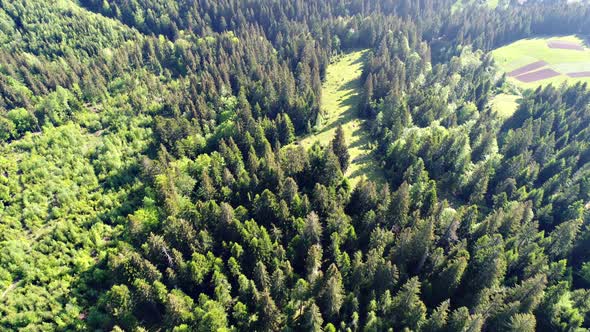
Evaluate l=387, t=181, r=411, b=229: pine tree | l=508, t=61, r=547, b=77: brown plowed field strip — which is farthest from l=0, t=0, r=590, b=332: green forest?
l=508, t=61, r=547, b=77: brown plowed field strip

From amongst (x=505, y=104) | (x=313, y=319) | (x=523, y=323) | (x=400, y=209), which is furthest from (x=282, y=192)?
(x=505, y=104)

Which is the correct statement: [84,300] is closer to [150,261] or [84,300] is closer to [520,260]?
[150,261]

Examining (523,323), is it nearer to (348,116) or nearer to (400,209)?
(400,209)

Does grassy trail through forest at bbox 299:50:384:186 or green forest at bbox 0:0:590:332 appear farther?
grassy trail through forest at bbox 299:50:384:186

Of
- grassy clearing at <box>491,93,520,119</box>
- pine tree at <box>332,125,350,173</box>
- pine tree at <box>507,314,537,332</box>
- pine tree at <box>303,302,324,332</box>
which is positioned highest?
pine tree at <box>332,125,350,173</box>

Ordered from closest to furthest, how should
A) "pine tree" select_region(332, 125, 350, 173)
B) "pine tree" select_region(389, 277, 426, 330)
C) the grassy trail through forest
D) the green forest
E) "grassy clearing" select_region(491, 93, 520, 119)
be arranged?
1. "pine tree" select_region(389, 277, 426, 330)
2. the green forest
3. "pine tree" select_region(332, 125, 350, 173)
4. the grassy trail through forest
5. "grassy clearing" select_region(491, 93, 520, 119)

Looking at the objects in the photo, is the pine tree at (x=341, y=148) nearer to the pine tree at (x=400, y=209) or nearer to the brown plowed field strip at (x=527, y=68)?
the pine tree at (x=400, y=209)

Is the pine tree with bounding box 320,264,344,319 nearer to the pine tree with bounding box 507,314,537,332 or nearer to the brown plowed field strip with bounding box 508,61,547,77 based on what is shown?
the pine tree with bounding box 507,314,537,332
